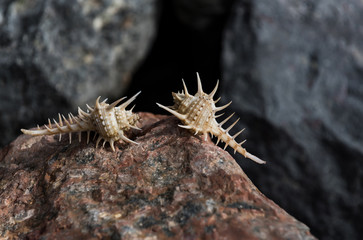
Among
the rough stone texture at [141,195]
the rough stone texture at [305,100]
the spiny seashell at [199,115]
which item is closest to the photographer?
the rough stone texture at [141,195]

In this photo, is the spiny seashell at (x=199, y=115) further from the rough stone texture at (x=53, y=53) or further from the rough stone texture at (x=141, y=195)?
the rough stone texture at (x=53, y=53)

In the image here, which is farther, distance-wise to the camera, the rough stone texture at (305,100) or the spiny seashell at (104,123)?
the rough stone texture at (305,100)

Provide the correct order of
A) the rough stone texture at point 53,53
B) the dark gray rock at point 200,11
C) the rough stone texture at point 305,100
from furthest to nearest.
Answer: the dark gray rock at point 200,11 < the rough stone texture at point 53,53 < the rough stone texture at point 305,100

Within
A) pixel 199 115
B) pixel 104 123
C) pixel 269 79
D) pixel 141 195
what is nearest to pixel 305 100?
pixel 269 79

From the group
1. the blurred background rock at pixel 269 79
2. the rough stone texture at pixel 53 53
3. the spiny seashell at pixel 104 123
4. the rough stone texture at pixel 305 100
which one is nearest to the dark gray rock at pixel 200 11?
the blurred background rock at pixel 269 79

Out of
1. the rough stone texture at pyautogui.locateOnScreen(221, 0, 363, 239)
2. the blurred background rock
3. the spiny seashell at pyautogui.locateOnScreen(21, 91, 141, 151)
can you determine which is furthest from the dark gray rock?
the spiny seashell at pyautogui.locateOnScreen(21, 91, 141, 151)

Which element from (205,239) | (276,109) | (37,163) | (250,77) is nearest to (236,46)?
(250,77)
